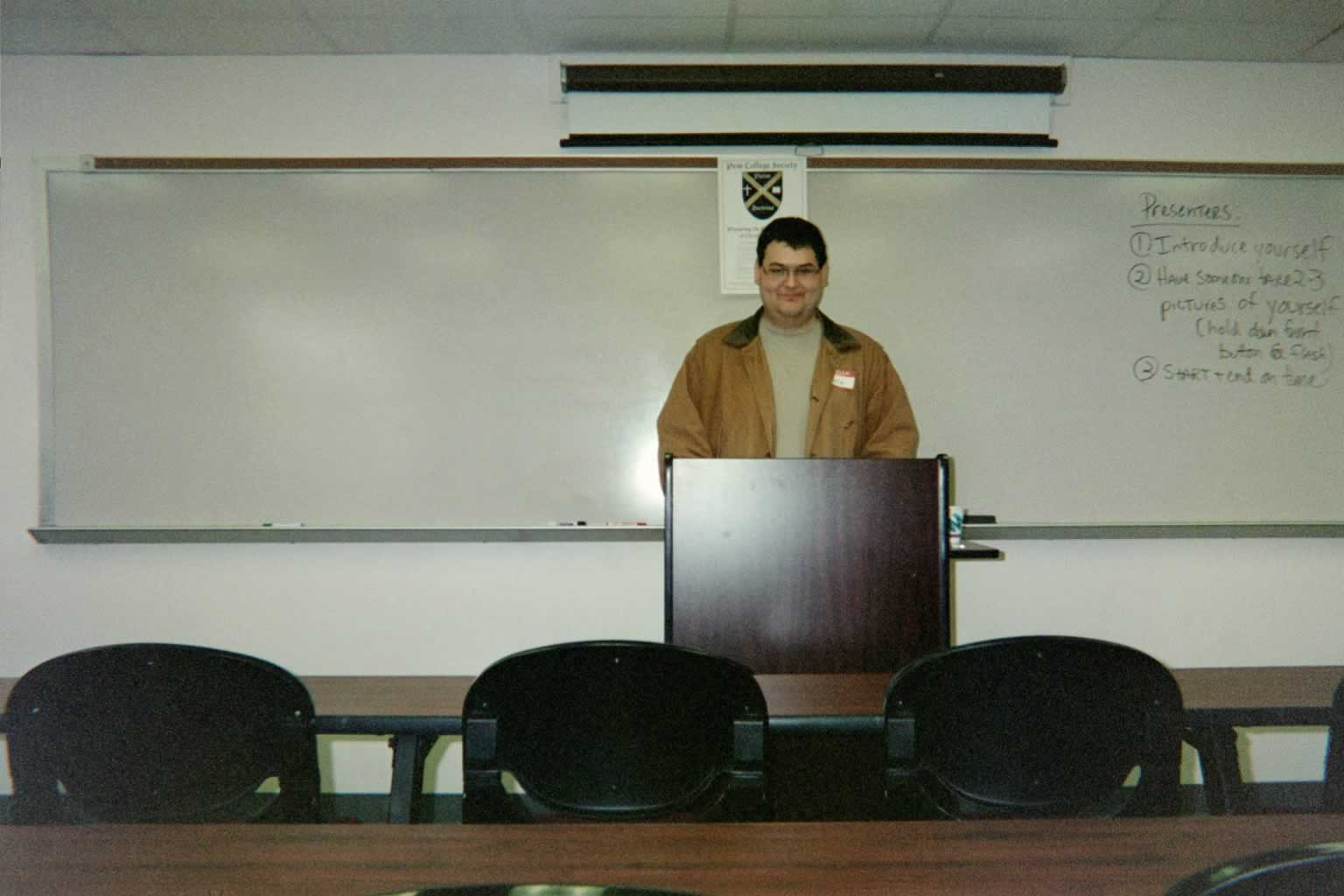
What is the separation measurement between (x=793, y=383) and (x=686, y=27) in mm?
1286

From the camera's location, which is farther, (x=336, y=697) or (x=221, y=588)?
(x=221, y=588)

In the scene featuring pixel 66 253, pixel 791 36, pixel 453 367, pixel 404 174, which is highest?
pixel 791 36

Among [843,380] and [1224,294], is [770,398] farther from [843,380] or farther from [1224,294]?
[1224,294]

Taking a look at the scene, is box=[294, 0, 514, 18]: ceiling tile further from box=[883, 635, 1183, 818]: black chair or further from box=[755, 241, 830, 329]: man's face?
box=[883, 635, 1183, 818]: black chair

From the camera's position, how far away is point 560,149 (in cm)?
306

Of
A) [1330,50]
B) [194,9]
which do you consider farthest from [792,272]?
[1330,50]

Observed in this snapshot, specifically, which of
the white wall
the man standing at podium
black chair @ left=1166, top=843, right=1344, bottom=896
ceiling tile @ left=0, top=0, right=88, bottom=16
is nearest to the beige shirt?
the man standing at podium

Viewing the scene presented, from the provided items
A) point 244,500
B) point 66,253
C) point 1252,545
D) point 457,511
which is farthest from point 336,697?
point 1252,545

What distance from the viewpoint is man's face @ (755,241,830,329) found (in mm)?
2469

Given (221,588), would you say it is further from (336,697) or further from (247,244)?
(336,697)

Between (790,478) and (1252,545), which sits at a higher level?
(790,478)

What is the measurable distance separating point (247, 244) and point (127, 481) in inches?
36.0

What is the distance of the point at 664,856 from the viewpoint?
850mm

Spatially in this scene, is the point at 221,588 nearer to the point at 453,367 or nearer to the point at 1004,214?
the point at 453,367
